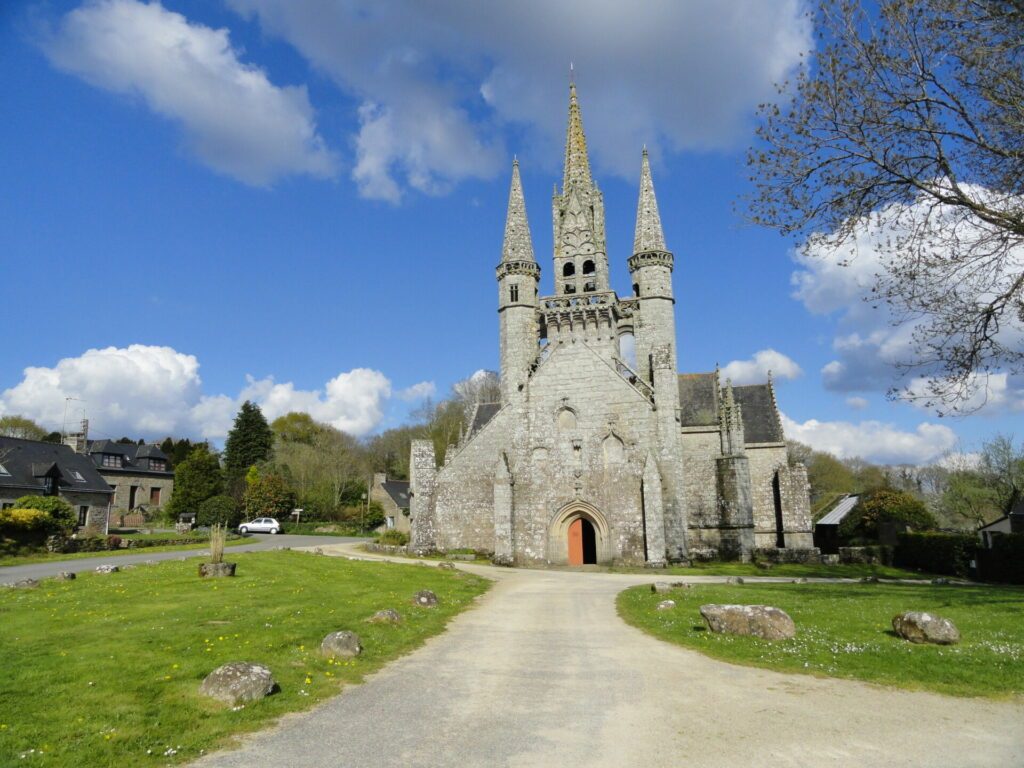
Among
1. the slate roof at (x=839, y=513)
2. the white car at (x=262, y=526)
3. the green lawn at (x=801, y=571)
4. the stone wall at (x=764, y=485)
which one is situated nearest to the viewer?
the green lawn at (x=801, y=571)

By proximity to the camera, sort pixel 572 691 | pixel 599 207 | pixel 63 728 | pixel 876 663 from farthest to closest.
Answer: pixel 599 207 < pixel 876 663 < pixel 572 691 < pixel 63 728

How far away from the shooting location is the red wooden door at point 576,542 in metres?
31.0

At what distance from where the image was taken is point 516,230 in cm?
3569

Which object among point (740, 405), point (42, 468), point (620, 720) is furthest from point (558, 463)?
point (42, 468)

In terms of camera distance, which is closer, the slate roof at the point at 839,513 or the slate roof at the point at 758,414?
the slate roof at the point at 758,414

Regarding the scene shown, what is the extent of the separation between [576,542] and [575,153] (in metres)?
23.6

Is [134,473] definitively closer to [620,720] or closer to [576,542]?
[576,542]

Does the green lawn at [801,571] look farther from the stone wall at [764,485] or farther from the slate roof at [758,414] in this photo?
the slate roof at [758,414]

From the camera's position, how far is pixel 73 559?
1068 inches

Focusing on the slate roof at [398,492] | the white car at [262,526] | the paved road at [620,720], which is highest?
the slate roof at [398,492]

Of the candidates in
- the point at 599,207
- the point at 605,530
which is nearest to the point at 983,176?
the point at 605,530

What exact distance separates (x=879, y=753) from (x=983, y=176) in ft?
34.9

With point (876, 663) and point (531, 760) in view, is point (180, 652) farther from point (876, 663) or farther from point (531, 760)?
point (876, 663)

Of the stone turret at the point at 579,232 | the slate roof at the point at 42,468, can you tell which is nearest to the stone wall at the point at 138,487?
the slate roof at the point at 42,468
